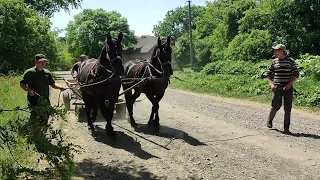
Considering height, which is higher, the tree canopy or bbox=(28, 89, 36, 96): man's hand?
the tree canopy

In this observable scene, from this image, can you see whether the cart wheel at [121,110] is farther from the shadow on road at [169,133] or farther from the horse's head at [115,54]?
the horse's head at [115,54]

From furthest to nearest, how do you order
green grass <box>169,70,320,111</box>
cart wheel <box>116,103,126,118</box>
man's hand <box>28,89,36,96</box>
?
green grass <box>169,70,320,111</box> → cart wheel <box>116,103,126,118</box> → man's hand <box>28,89,36,96</box>

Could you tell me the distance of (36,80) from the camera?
284 inches

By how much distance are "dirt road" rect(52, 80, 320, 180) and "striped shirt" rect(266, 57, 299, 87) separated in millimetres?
1218

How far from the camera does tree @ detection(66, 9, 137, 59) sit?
59.8 m

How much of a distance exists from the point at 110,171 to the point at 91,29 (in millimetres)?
56098

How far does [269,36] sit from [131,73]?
15024 millimetres

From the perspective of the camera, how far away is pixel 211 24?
137 feet

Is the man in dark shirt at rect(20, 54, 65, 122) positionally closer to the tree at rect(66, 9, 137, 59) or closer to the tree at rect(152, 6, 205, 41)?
the tree at rect(66, 9, 137, 59)

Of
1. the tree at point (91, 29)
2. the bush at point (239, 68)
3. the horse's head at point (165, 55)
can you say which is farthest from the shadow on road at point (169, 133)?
the tree at point (91, 29)

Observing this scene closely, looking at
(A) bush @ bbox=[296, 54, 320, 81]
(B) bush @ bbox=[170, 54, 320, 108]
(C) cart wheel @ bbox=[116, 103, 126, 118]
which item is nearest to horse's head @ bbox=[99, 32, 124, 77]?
(C) cart wheel @ bbox=[116, 103, 126, 118]

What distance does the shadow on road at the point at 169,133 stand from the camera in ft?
26.1

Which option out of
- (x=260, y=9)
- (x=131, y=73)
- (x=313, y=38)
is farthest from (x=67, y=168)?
(x=260, y=9)

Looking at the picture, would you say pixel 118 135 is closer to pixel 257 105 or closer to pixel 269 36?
pixel 257 105
